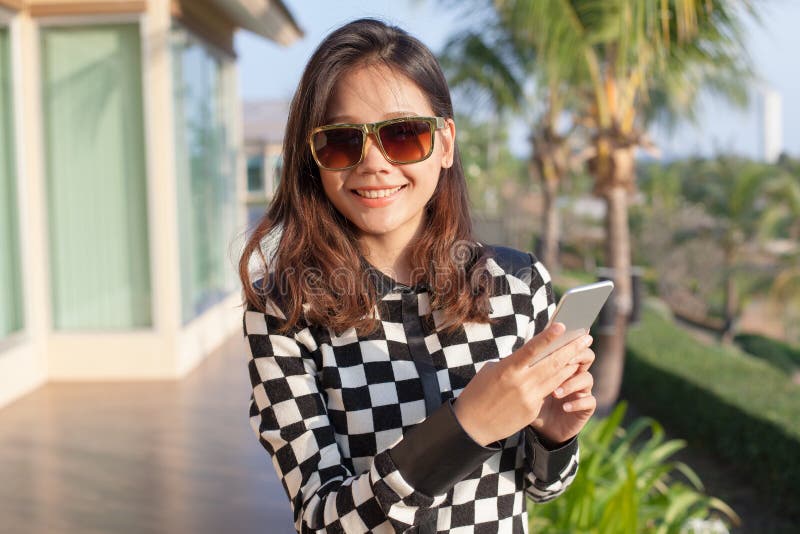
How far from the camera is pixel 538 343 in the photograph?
3.22 feet

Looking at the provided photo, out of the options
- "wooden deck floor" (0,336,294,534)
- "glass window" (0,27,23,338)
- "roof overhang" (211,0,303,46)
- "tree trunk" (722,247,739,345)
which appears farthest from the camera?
"tree trunk" (722,247,739,345)

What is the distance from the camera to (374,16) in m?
1.40

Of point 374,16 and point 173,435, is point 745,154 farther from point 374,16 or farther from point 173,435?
point 374,16

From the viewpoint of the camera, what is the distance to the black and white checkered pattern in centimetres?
116

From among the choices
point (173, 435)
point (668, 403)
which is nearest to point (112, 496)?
point (173, 435)

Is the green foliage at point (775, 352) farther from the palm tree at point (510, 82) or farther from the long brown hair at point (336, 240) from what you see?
the long brown hair at point (336, 240)

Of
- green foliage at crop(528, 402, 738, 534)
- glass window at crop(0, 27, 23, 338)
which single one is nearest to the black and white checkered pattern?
green foliage at crop(528, 402, 738, 534)

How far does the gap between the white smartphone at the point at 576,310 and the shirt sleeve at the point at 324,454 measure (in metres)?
0.16

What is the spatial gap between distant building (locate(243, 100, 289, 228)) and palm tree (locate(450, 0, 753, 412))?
11.9 feet

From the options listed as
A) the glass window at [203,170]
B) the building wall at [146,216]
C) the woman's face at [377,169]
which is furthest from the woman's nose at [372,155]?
the glass window at [203,170]

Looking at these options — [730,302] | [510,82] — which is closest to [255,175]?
[510,82]

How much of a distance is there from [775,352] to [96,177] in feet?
44.4

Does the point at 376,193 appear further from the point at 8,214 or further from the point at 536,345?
the point at 8,214

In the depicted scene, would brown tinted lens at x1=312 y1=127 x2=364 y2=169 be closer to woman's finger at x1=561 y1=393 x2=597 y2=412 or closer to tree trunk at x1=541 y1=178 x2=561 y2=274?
woman's finger at x1=561 y1=393 x2=597 y2=412
